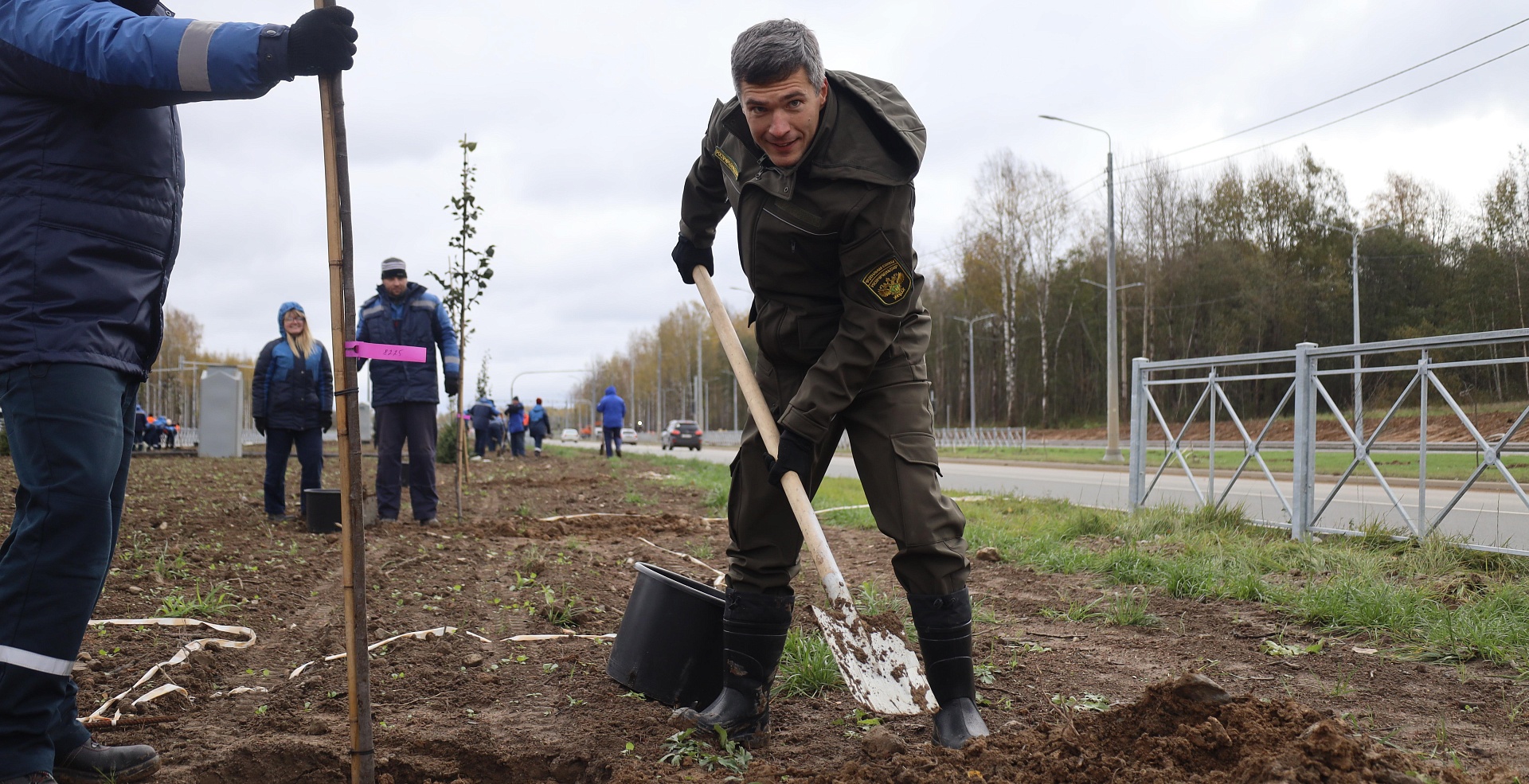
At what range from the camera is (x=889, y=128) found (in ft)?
7.72

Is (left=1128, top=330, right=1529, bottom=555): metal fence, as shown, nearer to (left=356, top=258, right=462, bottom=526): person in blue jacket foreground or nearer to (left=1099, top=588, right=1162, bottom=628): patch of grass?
(left=1099, top=588, right=1162, bottom=628): patch of grass

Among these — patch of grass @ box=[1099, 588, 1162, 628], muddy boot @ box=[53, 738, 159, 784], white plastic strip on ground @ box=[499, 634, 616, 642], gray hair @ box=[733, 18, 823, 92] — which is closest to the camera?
muddy boot @ box=[53, 738, 159, 784]

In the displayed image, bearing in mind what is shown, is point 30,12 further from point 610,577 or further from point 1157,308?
point 1157,308

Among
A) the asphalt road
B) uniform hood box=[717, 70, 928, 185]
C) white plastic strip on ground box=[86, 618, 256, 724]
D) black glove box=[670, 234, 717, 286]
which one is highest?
uniform hood box=[717, 70, 928, 185]

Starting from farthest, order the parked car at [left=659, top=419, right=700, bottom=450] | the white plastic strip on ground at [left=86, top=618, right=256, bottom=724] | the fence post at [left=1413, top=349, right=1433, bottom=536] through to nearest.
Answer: the parked car at [left=659, top=419, right=700, bottom=450]
the fence post at [left=1413, top=349, right=1433, bottom=536]
the white plastic strip on ground at [left=86, top=618, right=256, bottom=724]

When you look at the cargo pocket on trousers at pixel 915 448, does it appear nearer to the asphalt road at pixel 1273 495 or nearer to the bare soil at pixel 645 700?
the bare soil at pixel 645 700

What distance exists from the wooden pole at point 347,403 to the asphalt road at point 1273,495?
5673 mm

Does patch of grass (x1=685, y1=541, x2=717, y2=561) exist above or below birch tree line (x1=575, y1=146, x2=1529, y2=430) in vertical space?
below

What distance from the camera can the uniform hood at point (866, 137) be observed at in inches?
92.2

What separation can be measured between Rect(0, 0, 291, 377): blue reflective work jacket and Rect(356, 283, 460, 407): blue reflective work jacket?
471 centimetres

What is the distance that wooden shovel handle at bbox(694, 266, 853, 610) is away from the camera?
241 cm

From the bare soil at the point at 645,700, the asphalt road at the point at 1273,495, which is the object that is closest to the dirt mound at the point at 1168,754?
the bare soil at the point at 645,700

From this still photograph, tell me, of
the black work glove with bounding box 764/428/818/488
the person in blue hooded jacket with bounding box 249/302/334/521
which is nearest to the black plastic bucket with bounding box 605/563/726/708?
the black work glove with bounding box 764/428/818/488

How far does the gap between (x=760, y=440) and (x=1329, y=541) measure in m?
4.80
